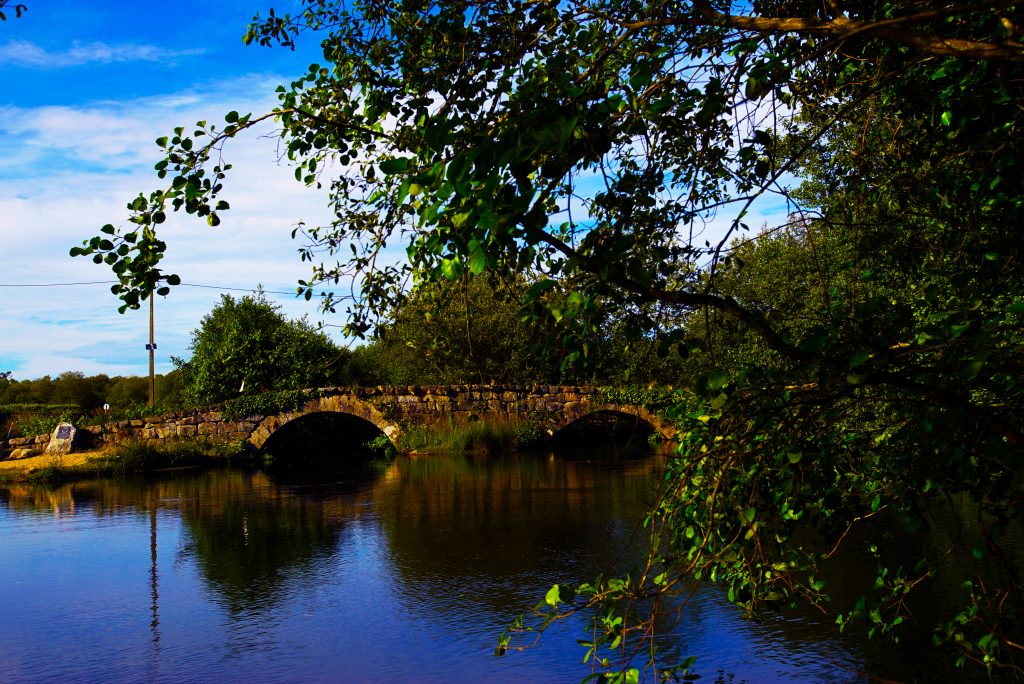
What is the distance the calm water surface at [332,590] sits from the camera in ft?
21.7

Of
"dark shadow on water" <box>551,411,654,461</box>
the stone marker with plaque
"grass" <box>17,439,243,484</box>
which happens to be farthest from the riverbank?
"dark shadow on water" <box>551,411,654,461</box>

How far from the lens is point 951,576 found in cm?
853

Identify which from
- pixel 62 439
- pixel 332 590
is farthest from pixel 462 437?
pixel 332 590

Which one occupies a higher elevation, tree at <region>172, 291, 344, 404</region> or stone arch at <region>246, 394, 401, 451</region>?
tree at <region>172, 291, 344, 404</region>

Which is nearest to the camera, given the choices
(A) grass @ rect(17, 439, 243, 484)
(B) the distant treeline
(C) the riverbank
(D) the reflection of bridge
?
(C) the riverbank

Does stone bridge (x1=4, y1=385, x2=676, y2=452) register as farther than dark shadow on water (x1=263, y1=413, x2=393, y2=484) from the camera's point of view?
Yes

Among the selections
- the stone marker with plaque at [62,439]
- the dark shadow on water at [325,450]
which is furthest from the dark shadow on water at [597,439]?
the stone marker with plaque at [62,439]

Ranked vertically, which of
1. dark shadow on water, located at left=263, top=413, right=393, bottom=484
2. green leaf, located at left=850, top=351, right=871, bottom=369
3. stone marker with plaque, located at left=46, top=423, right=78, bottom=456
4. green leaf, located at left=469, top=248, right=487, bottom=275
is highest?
green leaf, located at left=469, top=248, right=487, bottom=275

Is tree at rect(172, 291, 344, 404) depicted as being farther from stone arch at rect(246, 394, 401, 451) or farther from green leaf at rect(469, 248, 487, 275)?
green leaf at rect(469, 248, 487, 275)

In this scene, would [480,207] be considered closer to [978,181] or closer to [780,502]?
[780,502]

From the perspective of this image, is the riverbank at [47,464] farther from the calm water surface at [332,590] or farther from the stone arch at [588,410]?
the stone arch at [588,410]

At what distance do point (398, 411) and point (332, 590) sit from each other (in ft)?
59.5

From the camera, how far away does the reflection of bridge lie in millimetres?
26047

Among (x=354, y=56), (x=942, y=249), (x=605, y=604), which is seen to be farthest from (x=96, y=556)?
(x=942, y=249)
